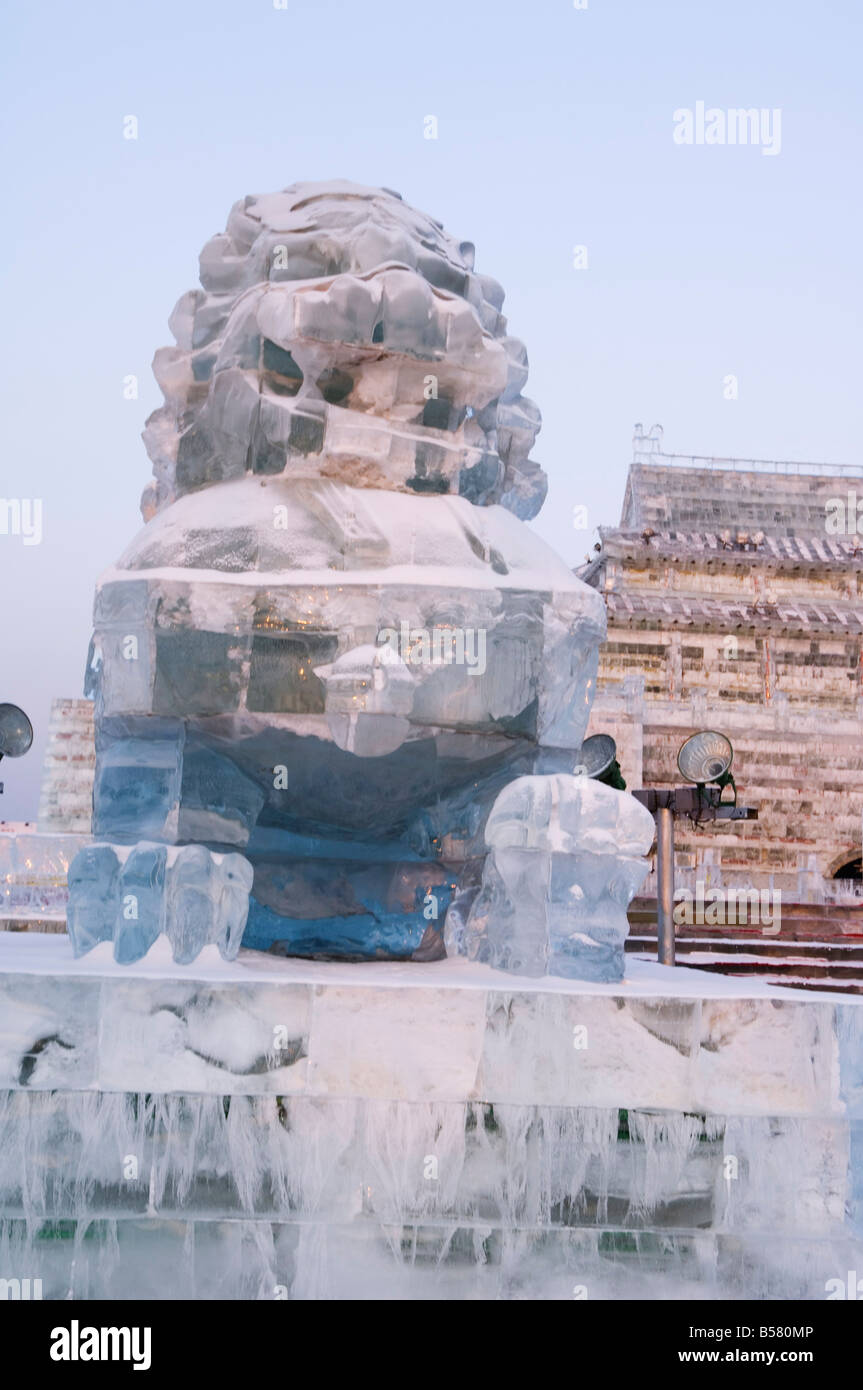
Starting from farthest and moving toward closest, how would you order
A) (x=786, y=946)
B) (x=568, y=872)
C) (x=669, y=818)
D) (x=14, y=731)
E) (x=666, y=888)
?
Result: 1. (x=786, y=946)
2. (x=14, y=731)
3. (x=669, y=818)
4. (x=666, y=888)
5. (x=568, y=872)

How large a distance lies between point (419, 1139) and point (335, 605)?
167cm

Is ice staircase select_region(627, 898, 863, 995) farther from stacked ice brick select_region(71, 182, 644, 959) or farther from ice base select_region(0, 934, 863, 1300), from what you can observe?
ice base select_region(0, 934, 863, 1300)

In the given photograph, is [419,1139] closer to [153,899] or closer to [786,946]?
[153,899]

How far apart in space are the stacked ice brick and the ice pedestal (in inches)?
13.7

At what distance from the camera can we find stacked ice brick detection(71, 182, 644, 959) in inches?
160

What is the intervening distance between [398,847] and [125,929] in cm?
123

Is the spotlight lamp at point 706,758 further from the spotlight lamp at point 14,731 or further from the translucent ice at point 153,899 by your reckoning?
the translucent ice at point 153,899

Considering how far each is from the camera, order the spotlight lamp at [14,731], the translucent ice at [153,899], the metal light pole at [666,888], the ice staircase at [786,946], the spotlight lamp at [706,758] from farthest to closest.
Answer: the ice staircase at [786,946] → the spotlight lamp at [14,731] → the spotlight lamp at [706,758] → the metal light pole at [666,888] → the translucent ice at [153,899]

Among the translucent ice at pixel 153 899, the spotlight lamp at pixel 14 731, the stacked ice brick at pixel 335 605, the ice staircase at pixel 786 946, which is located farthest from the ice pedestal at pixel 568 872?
the spotlight lamp at pixel 14 731

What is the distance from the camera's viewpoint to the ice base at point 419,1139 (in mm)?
3221

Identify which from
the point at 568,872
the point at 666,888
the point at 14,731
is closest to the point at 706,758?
the point at 666,888

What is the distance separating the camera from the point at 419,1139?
11.0ft

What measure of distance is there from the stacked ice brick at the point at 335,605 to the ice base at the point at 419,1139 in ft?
2.28
